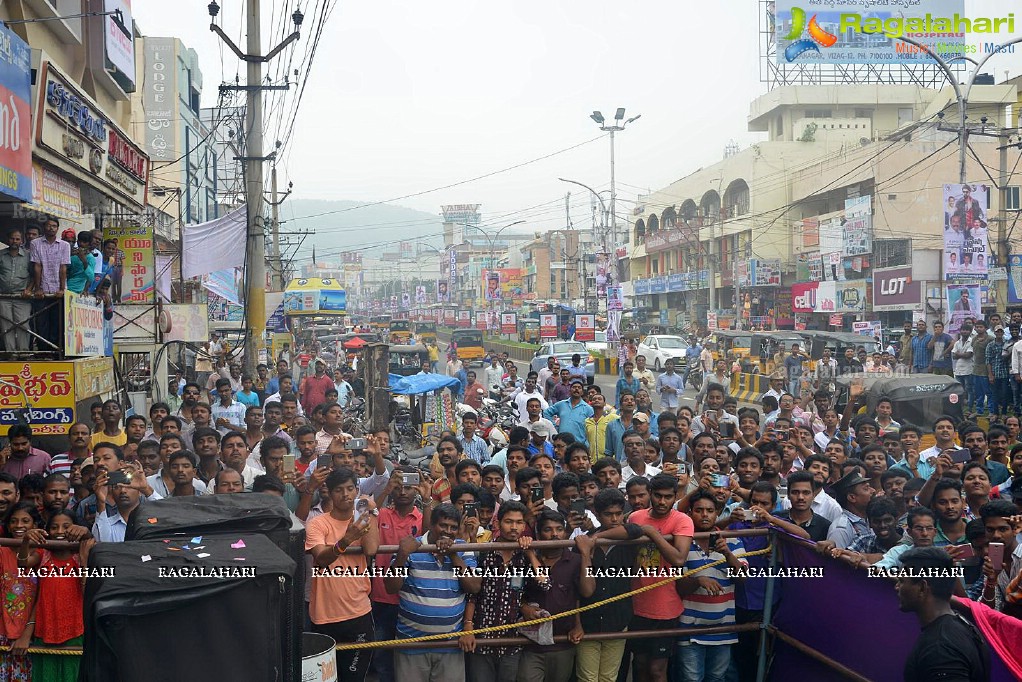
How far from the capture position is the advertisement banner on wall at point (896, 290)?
35656 millimetres

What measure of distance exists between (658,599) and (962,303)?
1654 centimetres

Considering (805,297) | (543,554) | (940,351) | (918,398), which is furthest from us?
(805,297)

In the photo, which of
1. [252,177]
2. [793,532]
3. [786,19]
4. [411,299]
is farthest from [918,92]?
[411,299]

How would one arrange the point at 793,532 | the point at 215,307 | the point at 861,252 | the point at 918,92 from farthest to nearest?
the point at 918,92
the point at 861,252
the point at 215,307
the point at 793,532

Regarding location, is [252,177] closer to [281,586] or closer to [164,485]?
[164,485]

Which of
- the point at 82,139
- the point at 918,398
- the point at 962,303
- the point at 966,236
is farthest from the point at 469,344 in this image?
the point at 918,398

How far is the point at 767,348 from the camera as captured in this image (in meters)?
29.3

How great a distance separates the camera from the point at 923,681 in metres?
4.14

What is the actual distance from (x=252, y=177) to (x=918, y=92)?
59143mm

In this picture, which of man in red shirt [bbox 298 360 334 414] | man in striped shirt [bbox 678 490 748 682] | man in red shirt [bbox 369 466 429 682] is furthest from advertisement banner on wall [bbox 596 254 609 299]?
man in striped shirt [bbox 678 490 748 682]

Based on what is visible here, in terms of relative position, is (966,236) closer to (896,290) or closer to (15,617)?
(896,290)

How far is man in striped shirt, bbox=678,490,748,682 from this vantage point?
6.03 metres

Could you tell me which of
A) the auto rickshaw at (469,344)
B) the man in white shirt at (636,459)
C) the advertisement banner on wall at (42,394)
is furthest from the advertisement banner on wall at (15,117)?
the auto rickshaw at (469,344)

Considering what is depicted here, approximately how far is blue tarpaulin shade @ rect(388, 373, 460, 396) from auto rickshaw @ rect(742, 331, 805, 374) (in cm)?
1374
